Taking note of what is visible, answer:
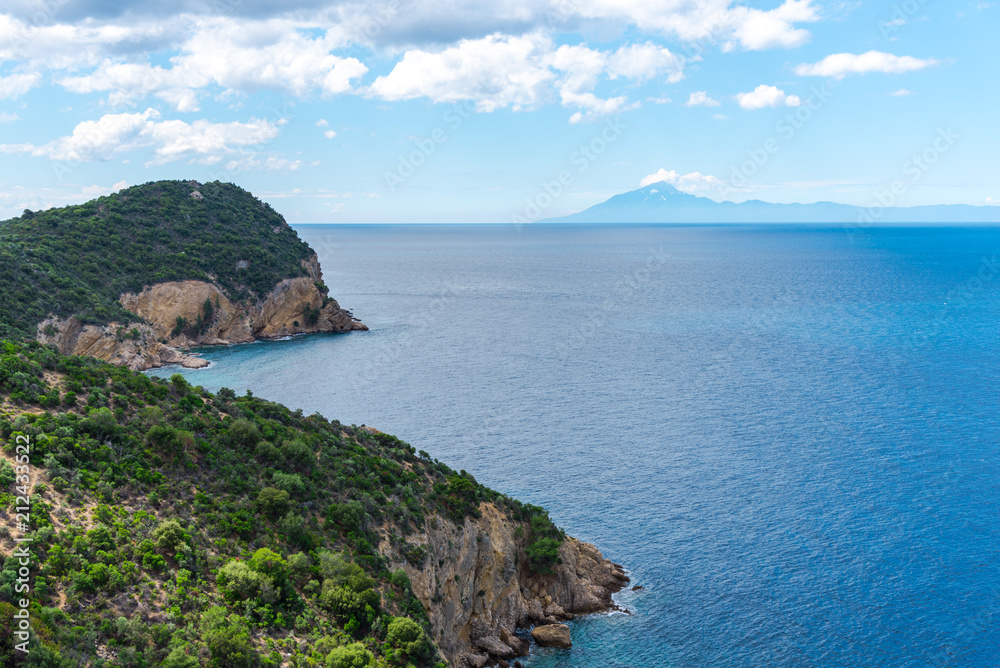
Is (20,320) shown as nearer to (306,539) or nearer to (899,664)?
(306,539)

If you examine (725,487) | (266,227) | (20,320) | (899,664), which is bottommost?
(899,664)

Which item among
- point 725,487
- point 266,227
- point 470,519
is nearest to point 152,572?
point 470,519

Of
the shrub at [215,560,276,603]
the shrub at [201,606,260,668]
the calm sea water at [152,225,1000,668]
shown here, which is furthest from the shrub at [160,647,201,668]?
the calm sea water at [152,225,1000,668]

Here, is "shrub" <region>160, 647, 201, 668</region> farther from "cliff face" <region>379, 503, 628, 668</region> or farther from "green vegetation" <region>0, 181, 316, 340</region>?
"green vegetation" <region>0, 181, 316, 340</region>

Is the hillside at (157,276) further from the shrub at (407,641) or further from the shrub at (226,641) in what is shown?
the shrub at (407,641)

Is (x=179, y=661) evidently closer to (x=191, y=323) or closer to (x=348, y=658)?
(x=348, y=658)
